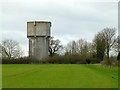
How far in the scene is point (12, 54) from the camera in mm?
100125

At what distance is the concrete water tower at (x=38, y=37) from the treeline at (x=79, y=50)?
130 inches

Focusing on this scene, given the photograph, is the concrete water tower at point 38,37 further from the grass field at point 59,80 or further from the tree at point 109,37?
the grass field at point 59,80

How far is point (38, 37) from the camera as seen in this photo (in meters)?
99.5

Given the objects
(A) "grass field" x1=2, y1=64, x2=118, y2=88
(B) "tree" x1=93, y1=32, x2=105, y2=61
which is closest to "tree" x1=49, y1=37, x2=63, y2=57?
(B) "tree" x1=93, y1=32, x2=105, y2=61

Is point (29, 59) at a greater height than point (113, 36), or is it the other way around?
point (113, 36)

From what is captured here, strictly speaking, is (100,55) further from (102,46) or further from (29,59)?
(29,59)

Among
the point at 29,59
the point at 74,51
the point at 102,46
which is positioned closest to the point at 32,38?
the point at 29,59

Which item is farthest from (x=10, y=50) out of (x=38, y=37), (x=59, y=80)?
(x=59, y=80)

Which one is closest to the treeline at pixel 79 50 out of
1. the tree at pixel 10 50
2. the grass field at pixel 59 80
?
the tree at pixel 10 50

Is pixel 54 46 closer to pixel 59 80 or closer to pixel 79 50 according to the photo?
pixel 79 50

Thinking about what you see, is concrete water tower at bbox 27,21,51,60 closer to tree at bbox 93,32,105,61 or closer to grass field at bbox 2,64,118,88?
tree at bbox 93,32,105,61

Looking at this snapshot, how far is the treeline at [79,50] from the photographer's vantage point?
83.3 m

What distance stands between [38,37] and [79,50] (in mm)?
18715

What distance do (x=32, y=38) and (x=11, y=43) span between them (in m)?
8.18
